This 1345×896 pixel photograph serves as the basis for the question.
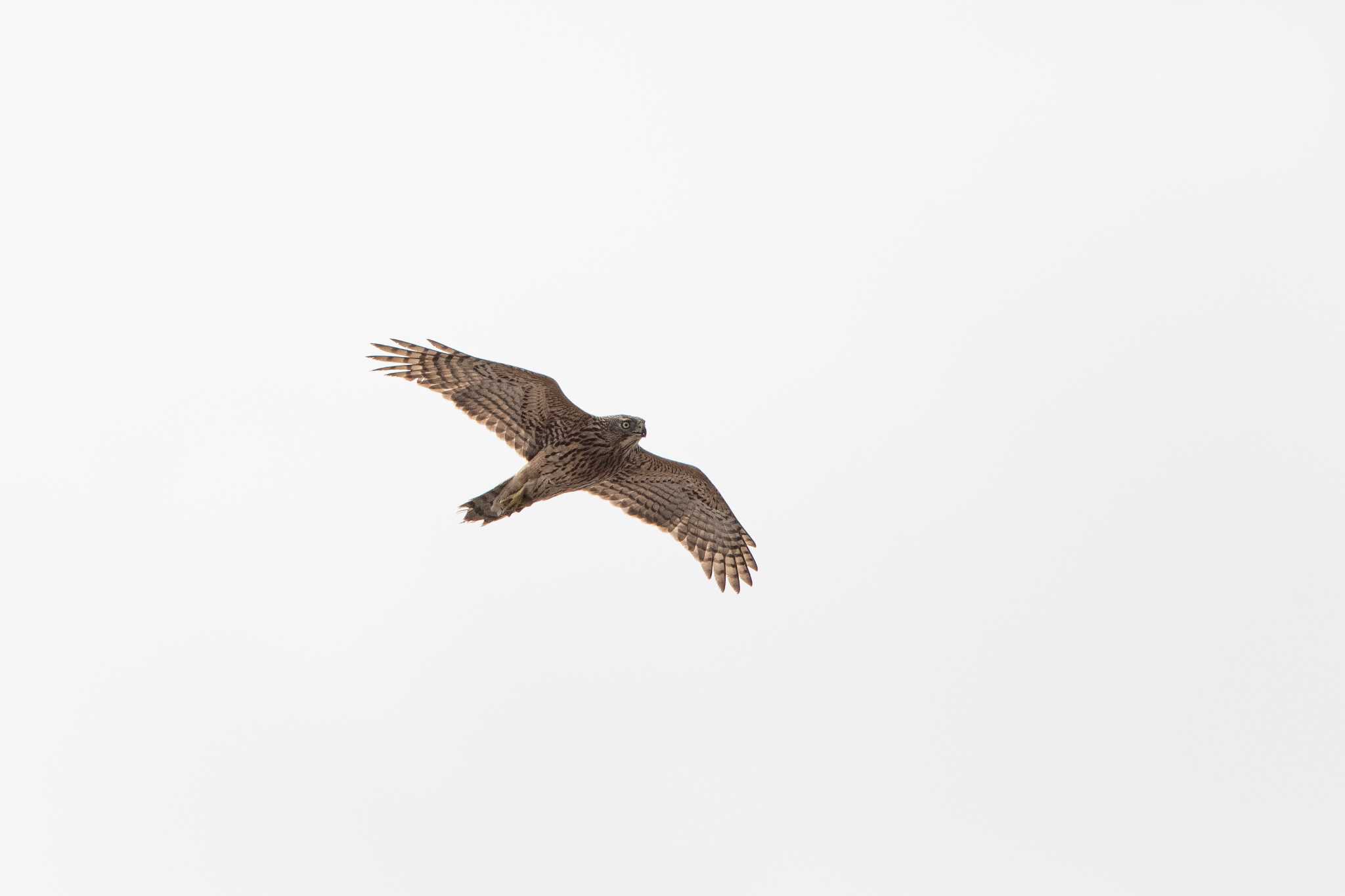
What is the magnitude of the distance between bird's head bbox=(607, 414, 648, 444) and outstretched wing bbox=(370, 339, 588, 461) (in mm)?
449

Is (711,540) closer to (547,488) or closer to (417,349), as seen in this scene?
(547,488)

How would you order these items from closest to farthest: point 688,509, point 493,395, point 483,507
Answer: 1. point 483,507
2. point 493,395
3. point 688,509

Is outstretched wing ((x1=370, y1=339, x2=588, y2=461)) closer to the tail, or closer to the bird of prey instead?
the bird of prey

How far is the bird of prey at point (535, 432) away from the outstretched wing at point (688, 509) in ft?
0.10

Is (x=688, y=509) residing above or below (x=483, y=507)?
above

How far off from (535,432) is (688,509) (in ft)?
9.41

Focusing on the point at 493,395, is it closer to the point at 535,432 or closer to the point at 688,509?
the point at 535,432

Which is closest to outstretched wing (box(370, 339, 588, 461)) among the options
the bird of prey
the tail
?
the bird of prey

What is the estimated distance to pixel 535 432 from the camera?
20891mm

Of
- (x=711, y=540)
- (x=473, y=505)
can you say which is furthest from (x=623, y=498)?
(x=473, y=505)

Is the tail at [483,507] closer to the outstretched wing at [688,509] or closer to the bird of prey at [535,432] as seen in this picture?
the bird of prey at [535,432]

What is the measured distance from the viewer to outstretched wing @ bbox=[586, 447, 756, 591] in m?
22.0

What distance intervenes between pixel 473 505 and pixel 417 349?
2.46m

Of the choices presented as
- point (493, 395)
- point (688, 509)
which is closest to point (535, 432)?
point (493, 395)
